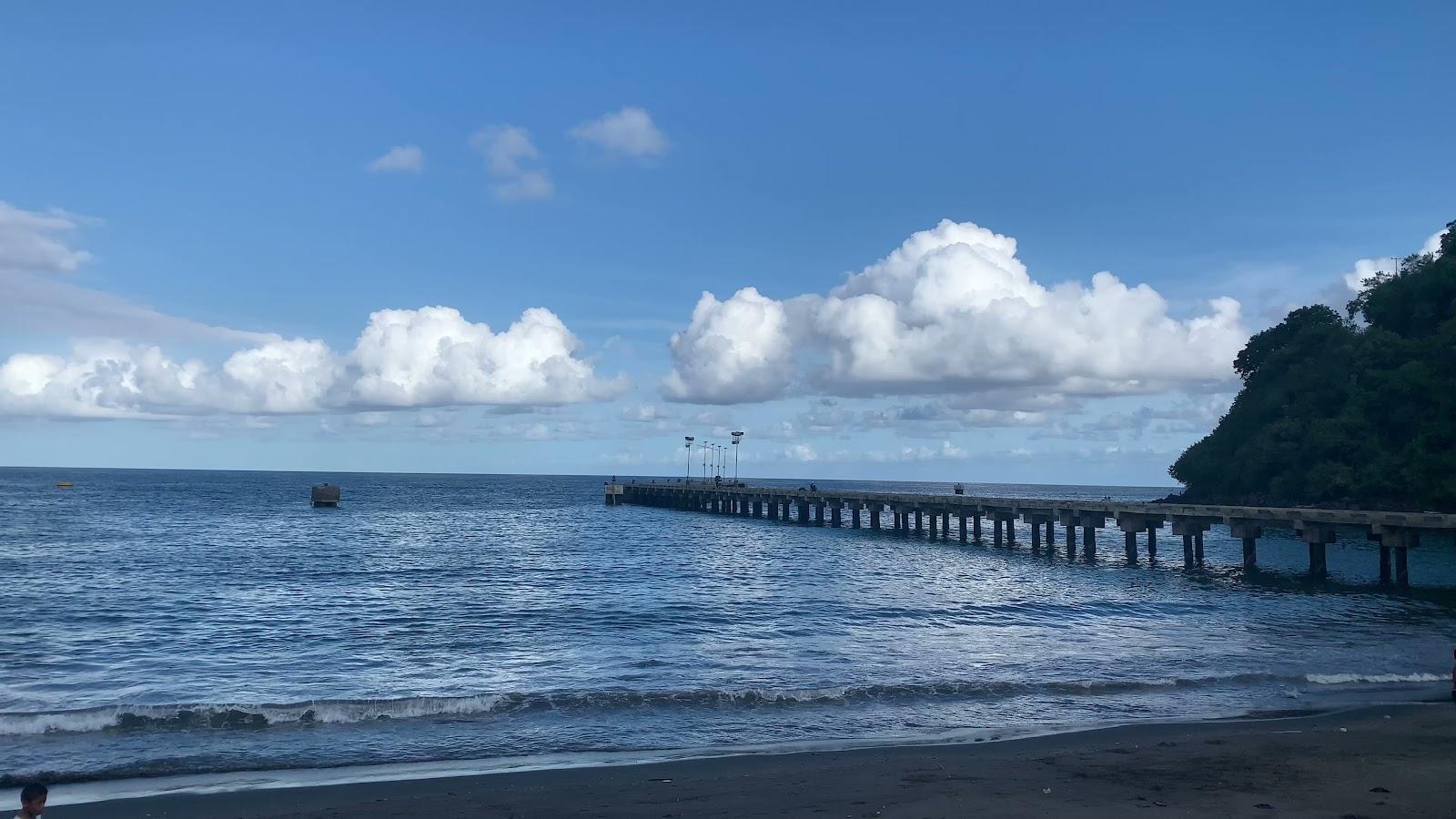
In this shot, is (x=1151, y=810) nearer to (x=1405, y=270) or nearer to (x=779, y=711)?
(x=779, y=711)

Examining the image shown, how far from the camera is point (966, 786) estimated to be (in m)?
12.1

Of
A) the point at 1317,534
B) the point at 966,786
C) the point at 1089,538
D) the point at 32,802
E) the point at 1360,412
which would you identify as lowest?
the point at 966,786

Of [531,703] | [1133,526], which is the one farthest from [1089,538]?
[531,703]

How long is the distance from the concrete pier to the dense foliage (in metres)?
3.48

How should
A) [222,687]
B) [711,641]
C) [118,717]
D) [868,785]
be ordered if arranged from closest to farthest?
[868,785]
[118,717]
[222,687]
[711,641]

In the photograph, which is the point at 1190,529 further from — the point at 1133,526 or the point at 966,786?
the point at 966,786

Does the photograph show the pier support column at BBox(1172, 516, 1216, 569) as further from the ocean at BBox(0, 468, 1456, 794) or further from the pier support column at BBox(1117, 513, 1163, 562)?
the pier support column at BBox(1117, 513, 1163, 562)

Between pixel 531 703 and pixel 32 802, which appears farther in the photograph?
pixel 531 703

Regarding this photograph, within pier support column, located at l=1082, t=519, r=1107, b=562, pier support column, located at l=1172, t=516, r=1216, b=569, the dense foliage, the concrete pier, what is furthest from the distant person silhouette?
the dense foliage

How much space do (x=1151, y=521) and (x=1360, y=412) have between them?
22.0 metres

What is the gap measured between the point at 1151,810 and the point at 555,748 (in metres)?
8.66

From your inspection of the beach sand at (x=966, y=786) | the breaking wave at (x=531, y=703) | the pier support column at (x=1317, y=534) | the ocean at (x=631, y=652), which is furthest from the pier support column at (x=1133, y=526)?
the beach sand at (x=966, y=786)

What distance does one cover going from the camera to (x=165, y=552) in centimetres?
5075

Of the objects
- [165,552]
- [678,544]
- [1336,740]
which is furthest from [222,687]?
[678,544]
